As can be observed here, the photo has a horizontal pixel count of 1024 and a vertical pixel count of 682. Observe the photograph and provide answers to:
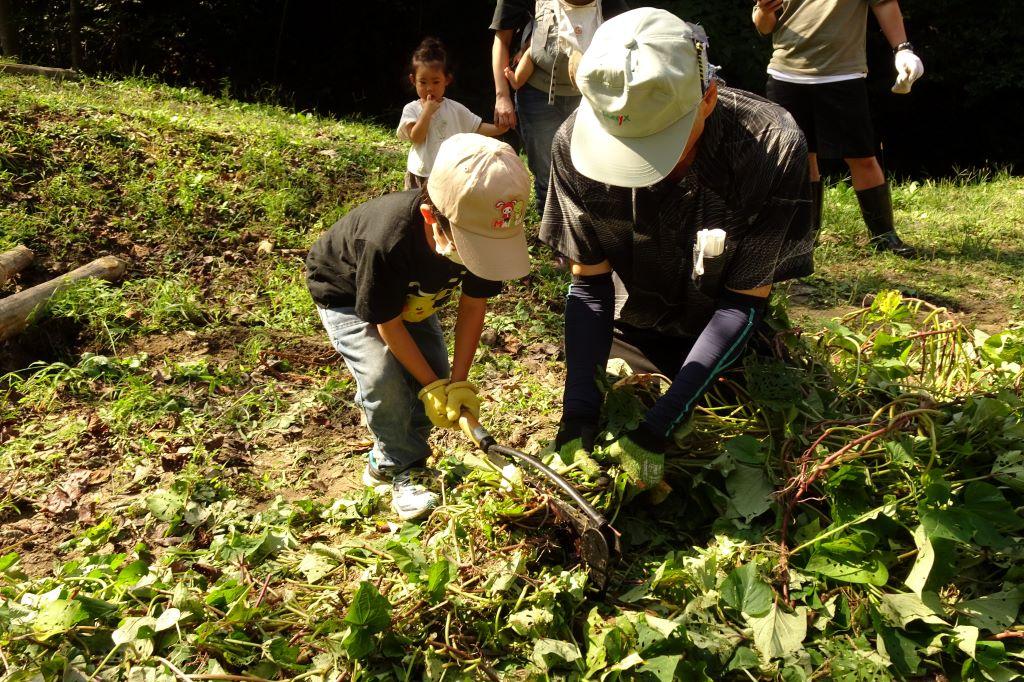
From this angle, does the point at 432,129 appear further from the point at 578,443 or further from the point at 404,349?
the point at 578,443

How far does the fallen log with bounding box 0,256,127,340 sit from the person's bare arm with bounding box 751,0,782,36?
3310mm

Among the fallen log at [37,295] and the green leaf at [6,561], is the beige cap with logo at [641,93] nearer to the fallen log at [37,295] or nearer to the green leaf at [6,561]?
the green leaf at [6,561]

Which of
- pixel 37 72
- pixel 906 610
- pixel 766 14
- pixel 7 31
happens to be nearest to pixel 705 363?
pixel 906 610

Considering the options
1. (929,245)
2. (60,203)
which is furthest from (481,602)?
(929,245)

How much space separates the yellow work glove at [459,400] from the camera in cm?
240

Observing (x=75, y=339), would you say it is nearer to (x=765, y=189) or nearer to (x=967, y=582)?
(x=765, y=189)

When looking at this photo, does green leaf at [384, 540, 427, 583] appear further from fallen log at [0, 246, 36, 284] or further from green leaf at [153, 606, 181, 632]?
fallen log at [0, 246, 36, 284]

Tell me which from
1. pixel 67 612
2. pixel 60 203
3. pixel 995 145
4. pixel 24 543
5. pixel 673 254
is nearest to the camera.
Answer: pixel 67 612

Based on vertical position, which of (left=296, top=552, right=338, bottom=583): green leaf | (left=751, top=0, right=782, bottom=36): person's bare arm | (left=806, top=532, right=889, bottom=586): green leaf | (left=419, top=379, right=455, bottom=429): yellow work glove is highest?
(left=751, top=0, right=782, bottom=36): person's bare arm

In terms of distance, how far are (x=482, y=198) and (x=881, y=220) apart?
3.30m

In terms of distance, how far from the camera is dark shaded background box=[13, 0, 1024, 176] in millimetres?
9148

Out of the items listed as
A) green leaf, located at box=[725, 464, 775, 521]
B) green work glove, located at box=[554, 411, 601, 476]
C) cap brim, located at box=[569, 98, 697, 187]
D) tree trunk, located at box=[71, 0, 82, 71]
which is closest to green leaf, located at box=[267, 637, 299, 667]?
green work glove, located at box=[554, 411, 601, 476]

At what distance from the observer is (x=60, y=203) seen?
434 cm

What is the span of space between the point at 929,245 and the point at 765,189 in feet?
10.3
